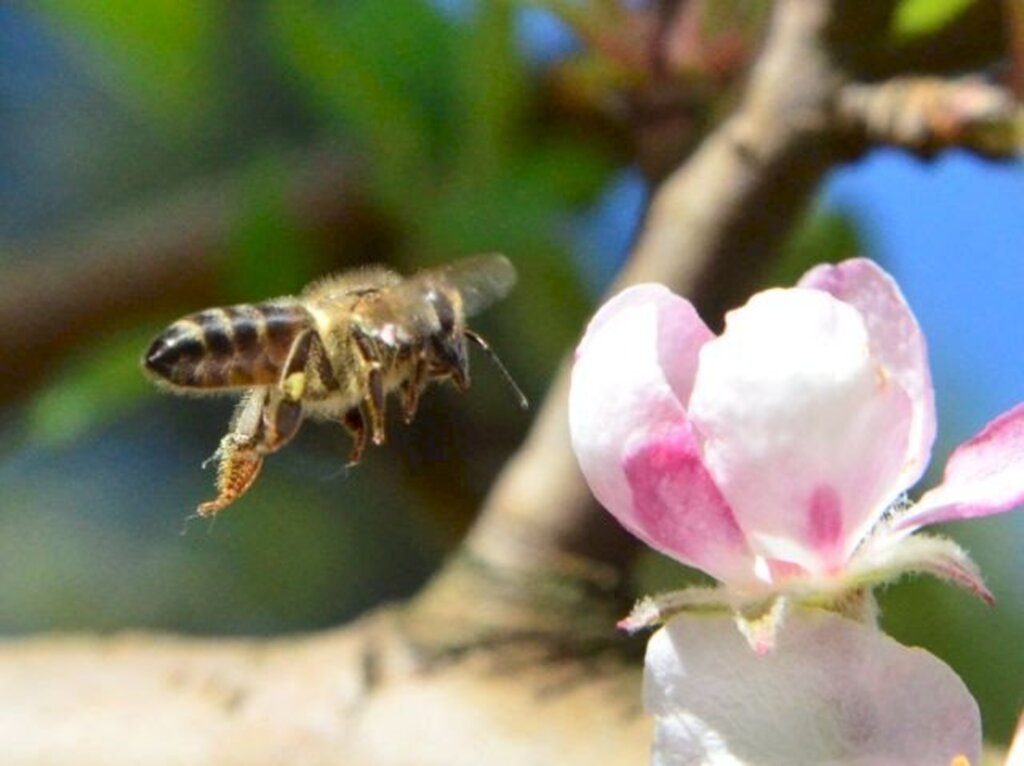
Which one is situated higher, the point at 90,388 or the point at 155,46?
the point at 155,46

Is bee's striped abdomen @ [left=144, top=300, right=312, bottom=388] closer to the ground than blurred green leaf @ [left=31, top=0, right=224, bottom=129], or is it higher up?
higher up

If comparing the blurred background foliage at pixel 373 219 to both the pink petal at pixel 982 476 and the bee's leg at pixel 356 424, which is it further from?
the pink petal at pixel 982 476

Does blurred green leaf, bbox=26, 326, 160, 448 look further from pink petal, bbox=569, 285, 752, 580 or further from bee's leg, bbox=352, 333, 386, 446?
pink petal, bbox=569, 285, 752, 580

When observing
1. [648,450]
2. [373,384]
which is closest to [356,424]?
[373,384]

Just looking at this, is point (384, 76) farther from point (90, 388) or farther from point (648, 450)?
point (648, 450)

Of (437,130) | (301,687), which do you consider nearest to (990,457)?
(301,687)

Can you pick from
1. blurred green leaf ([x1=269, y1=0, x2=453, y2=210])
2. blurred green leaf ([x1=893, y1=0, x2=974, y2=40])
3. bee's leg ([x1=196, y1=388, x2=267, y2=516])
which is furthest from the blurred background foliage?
bee's leg ([x1=196, y1=388, x2=267, y2=516])

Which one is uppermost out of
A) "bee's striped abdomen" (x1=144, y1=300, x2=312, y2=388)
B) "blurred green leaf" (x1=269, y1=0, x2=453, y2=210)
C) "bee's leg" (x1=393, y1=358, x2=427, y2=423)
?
"bee's striped abdomen" (x1=144, y1=300, x2=312, y2=388)
